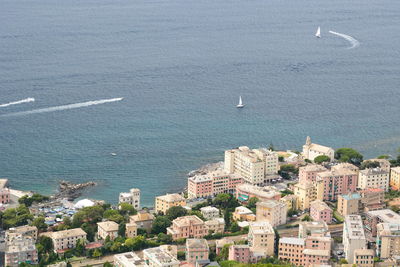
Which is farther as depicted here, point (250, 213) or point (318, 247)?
point (250, 213)

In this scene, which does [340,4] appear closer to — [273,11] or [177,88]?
[273,11]

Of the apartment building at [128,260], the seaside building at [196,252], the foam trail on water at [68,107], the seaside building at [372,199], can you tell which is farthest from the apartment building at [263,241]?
the foam trail on water at [68,107]

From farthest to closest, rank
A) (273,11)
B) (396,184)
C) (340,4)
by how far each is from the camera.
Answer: (340,4), (273,11), (396,184)

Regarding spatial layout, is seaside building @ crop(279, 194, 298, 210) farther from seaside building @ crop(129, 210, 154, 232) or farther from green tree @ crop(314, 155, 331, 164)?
seaside building @ crop(129, 210, 154, 232)

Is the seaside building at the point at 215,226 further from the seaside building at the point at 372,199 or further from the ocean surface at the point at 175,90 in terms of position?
the seaside building at the point at 372,199

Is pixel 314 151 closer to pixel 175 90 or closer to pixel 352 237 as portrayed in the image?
pixel 352 237

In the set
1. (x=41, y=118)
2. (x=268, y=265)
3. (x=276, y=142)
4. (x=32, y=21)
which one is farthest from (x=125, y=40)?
(x=268, y=265)

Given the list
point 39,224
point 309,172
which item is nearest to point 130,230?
point 39,224

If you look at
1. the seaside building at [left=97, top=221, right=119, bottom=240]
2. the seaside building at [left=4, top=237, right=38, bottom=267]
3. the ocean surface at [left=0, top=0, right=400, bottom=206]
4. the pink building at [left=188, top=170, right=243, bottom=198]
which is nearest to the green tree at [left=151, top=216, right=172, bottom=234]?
the seaside building at [left=97, top=221, right=119, bottom=240]
